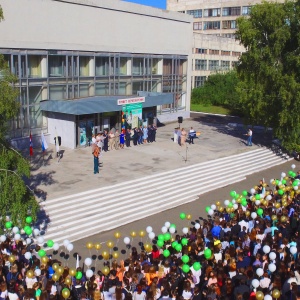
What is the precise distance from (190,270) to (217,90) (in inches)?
1686

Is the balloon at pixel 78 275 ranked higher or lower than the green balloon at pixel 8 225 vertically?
lower

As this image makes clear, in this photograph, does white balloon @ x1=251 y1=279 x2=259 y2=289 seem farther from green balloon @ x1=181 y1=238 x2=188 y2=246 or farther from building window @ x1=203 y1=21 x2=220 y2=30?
building window @ x1=203 y1=21 x2=220 y2=30

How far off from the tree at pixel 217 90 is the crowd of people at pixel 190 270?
38373 millimetres

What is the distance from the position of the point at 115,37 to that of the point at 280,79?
11.7 metres

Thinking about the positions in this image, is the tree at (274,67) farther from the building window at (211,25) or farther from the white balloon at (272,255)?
the building window at (211,25)

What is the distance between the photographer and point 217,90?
51312 millimetres

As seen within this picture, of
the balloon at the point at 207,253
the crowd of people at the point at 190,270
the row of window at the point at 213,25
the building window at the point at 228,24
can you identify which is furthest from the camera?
the row of window at the point at 213,25

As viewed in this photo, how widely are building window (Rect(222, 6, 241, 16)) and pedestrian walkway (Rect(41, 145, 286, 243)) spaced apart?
4994 cm

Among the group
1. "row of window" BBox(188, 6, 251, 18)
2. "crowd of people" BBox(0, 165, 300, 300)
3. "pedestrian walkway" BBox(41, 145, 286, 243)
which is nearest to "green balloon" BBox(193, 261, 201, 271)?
"crowd of people" BBox(0, 165, 300, 300)

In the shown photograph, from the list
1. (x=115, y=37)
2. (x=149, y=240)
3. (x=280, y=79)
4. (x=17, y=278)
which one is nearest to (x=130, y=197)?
(x=149, y=240)

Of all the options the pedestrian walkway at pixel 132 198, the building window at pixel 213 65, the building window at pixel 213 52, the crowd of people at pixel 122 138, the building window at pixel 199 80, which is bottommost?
the pedestrian walkway at pixel 132 198

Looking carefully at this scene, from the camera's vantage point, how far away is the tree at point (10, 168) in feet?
35.8

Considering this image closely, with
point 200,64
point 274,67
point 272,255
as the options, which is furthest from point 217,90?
point 272,255

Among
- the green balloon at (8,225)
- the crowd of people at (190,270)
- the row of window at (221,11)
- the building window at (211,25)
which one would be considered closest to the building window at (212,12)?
the row of window at (221,11)
